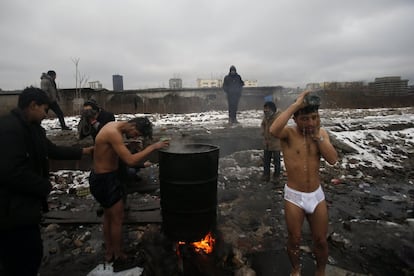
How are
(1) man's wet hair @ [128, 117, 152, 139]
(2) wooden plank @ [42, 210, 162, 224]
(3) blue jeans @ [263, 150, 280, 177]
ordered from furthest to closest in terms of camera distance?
(3) blue jeans @ [263, 150, 280, 177] < (2) wooden plank @ [42, 210, 162, 224] < (1) man's wet hair @ [128, 117, 152, 139]

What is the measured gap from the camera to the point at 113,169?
11.1 ft

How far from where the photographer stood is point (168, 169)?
10.3 feet

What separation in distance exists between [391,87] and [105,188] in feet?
96.8

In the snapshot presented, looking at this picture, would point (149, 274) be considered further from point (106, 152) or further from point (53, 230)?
point (53, 230)

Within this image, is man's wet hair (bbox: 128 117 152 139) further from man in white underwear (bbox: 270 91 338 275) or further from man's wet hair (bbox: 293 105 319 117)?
man's wet hair (bbox: 293 105 319 117)

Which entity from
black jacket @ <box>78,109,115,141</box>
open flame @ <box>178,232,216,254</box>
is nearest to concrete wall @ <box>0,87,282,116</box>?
black jacket @ <box>78,109,115,141</box>

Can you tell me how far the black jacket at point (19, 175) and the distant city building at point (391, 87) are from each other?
2761 centimetres

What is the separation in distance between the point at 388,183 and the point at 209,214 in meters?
5.53

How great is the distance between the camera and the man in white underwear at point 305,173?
109 inches

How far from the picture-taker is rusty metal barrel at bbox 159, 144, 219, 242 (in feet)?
10.1

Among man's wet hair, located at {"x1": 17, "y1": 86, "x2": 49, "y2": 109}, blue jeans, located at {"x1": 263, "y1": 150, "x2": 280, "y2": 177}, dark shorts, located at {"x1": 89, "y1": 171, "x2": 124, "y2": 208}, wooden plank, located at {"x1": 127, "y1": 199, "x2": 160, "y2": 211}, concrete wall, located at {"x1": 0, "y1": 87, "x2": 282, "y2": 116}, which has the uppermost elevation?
concrete wall, located at {"x1": 0, "y1": 87, "x2": 282, "y2": 116}

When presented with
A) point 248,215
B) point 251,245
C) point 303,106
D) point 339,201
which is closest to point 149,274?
point 251,245

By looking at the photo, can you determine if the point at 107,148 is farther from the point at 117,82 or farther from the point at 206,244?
the point at 117,82

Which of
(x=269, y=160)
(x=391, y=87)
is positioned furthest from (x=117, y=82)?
(x=391, y=87)
